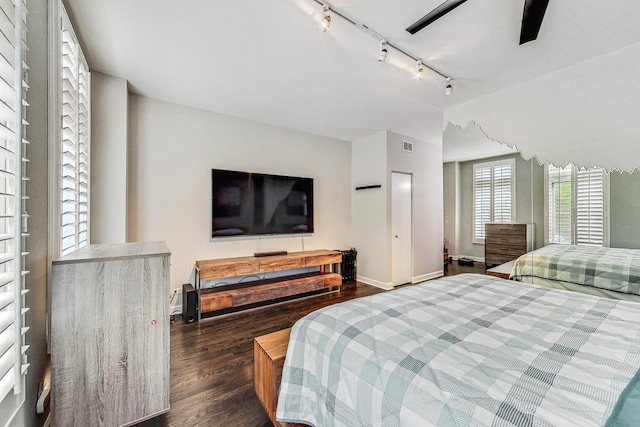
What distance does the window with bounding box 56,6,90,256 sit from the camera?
5.19 feet

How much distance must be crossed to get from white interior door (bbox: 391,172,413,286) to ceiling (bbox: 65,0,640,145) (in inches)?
61.9

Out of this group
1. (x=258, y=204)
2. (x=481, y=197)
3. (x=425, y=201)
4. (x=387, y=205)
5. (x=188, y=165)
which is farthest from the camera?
(x=425, y=201)

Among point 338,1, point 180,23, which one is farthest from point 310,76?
point 180,23

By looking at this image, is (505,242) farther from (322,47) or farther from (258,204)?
(258,204)

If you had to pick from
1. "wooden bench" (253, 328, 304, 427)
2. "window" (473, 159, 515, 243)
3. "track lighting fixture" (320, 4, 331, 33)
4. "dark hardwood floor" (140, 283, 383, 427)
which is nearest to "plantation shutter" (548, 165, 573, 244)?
"window" (473, 159, 515, 243)

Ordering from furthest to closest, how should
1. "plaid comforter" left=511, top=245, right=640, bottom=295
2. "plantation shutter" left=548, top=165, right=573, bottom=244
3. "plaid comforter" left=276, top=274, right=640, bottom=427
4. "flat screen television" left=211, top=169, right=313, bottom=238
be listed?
"flat screen television" left=211, top=169, right=313, bottom=238 < "plantation shutter" left=548, top=165, right=573, bottom=244 < "plaid comforter" left=511, top=245, right=640, bottom=295 < "plaid comforter" left=276, top=274, right=640, bottom=427

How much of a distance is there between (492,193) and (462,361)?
256cm

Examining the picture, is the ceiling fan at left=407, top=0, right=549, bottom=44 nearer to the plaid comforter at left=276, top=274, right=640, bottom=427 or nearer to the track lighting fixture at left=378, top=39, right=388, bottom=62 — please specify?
the track lighting fixture at left=378, top=39, right=388, bottom=62

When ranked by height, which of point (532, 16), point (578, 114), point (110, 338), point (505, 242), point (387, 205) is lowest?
point (110, 338)

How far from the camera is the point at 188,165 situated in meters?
3.40

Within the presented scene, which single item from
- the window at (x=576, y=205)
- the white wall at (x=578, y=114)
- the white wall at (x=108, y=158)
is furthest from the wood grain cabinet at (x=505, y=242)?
the white wall at (x=108, y=158)

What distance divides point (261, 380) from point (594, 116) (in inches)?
141

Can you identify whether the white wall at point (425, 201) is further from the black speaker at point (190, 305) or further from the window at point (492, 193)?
the black speaker at point (190, 305)

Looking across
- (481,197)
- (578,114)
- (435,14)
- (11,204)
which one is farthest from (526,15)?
(11,204)
